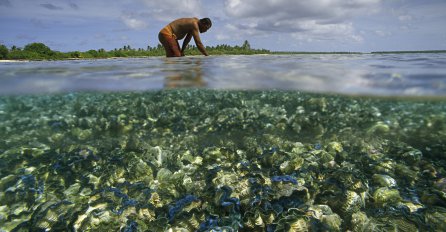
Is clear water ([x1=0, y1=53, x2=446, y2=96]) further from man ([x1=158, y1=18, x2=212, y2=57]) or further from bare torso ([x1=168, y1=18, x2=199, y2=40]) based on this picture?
bare torso ([x1=168, y1=18, x2=199, y2=40])

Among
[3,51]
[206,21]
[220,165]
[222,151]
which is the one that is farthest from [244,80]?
[3,51]

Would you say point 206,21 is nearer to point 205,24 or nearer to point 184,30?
point 205,24

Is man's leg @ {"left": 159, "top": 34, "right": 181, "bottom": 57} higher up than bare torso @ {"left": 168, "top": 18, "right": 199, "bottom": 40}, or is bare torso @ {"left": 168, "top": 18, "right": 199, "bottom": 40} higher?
bare torso @ {"left": 168, "top": 18, "right": 199, "bottom": 40}

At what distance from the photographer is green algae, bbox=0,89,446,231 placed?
10.2 ft

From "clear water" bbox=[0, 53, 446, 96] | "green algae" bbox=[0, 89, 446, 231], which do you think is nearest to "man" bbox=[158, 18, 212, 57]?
"clear water" bbox=[0, 53, 446, 96]

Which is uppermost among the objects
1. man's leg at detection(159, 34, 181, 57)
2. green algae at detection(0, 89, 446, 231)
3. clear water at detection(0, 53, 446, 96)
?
man's leg at detection(159, 34, 181, 57)

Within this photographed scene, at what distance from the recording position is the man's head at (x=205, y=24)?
36.0ft

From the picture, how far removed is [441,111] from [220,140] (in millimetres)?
6330

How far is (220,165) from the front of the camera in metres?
4.23

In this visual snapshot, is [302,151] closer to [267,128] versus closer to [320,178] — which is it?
[320,178]

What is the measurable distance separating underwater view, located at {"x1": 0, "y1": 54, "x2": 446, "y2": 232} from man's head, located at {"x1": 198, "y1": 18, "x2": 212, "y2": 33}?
369 cm

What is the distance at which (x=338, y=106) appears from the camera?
7918 millimetres

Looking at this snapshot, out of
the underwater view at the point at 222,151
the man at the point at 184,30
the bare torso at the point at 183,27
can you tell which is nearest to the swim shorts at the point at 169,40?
the man at the point at 184,30

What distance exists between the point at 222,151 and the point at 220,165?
0.48 m
